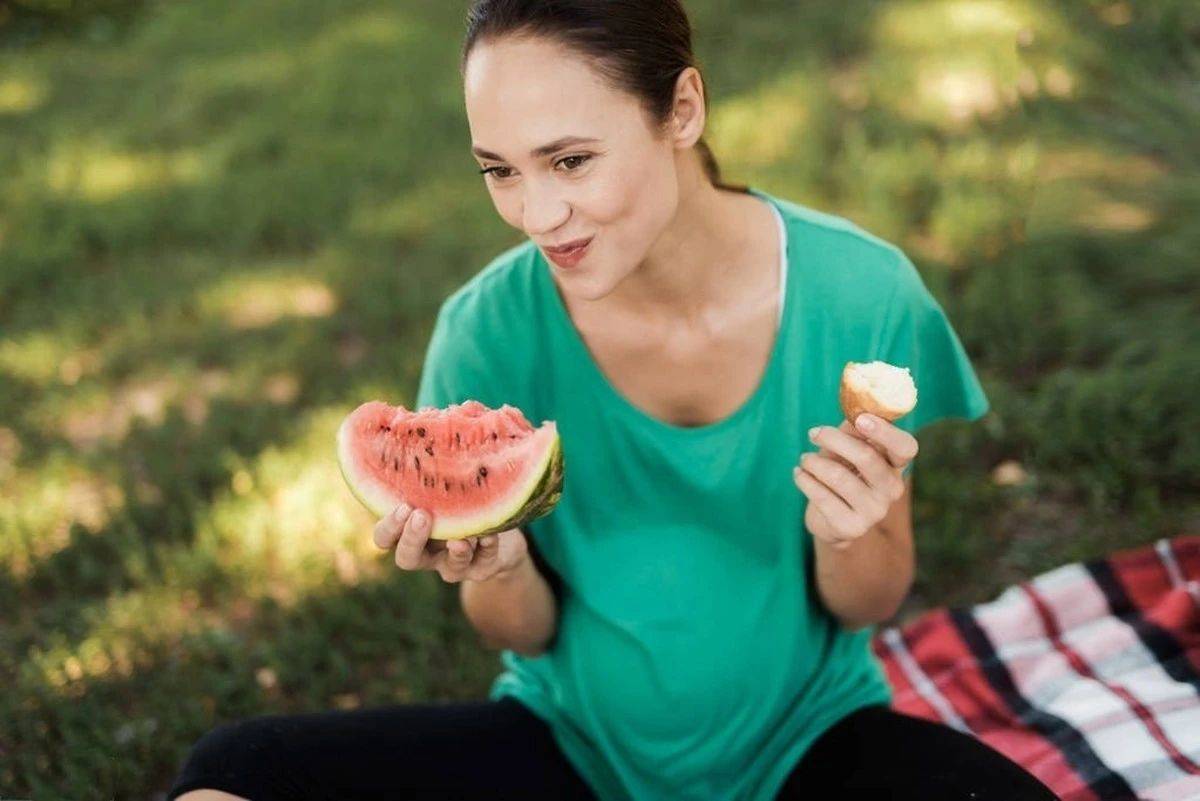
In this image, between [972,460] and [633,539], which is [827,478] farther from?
[972,460]

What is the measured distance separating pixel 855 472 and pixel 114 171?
15.8ft

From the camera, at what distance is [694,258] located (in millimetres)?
2553

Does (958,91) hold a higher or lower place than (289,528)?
higher

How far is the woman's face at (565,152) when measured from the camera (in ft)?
7.17

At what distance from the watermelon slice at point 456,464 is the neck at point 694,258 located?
36 centimetres

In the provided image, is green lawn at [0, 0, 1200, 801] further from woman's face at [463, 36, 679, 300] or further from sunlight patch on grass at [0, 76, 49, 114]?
woman's face at [463, 36, 679, 300]

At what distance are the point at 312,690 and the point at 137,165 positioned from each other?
346 centimetres

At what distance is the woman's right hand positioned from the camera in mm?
2168


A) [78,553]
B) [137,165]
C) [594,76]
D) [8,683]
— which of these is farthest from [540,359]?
[137,165]

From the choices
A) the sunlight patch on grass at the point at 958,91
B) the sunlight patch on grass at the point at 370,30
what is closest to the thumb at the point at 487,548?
the sunlight patch on grass at the point at 958,91

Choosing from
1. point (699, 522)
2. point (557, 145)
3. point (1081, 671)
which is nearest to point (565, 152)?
point (557, 145)

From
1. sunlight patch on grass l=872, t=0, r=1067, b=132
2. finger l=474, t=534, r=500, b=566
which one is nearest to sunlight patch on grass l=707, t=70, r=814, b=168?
sunlight patch on grass l=872, t=0, r=1067, b=132

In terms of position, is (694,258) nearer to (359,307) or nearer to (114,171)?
(359,307)

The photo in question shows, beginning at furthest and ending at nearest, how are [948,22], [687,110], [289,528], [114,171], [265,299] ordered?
1. [948,22]
2. [114,171]
3. [265,299]
4. [289,528]
5. [687,110]
